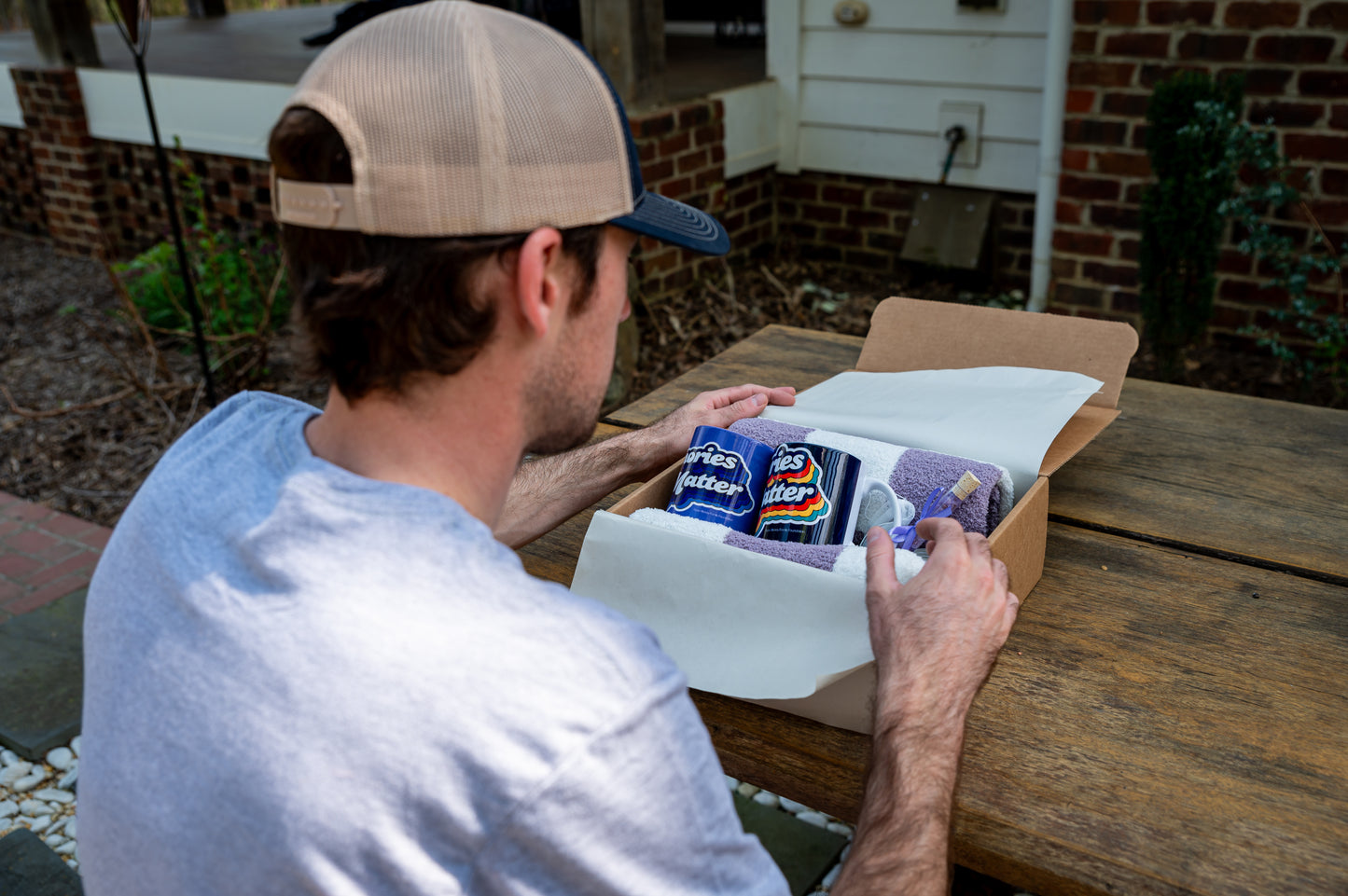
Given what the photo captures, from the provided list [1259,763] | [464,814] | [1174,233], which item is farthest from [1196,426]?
[1174,233]

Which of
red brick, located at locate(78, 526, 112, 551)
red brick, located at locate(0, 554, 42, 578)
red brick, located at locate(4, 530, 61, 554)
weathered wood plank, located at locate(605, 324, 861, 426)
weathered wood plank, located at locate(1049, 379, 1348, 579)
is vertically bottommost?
red brick, located at locate(0, 554, 42, 578)

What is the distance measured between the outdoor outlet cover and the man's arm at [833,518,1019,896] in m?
3.51

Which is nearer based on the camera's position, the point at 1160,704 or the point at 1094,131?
the point at 1160,704

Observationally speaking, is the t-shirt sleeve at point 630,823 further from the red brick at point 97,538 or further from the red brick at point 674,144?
the red brick at point 674,144

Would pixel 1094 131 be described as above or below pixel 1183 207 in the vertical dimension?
above

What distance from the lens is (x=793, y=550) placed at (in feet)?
3.72

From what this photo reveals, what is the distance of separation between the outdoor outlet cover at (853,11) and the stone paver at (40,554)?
10.5 ft

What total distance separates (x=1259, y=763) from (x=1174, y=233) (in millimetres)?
2527

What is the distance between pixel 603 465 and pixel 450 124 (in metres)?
0.73

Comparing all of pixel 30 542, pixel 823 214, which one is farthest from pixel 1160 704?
pixel 823 214

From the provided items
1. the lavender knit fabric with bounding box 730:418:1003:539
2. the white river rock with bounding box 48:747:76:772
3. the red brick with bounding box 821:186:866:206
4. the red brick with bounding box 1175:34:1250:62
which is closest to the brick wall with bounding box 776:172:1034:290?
the red brick with bounding box 821:186:866:206

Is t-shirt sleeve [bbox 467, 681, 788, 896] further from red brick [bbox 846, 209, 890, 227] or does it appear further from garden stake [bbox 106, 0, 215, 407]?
A: red brick [bbox 846, 209, 890, 227]

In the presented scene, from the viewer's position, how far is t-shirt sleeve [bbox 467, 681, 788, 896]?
64 cm

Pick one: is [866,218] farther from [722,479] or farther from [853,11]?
[722,479]
